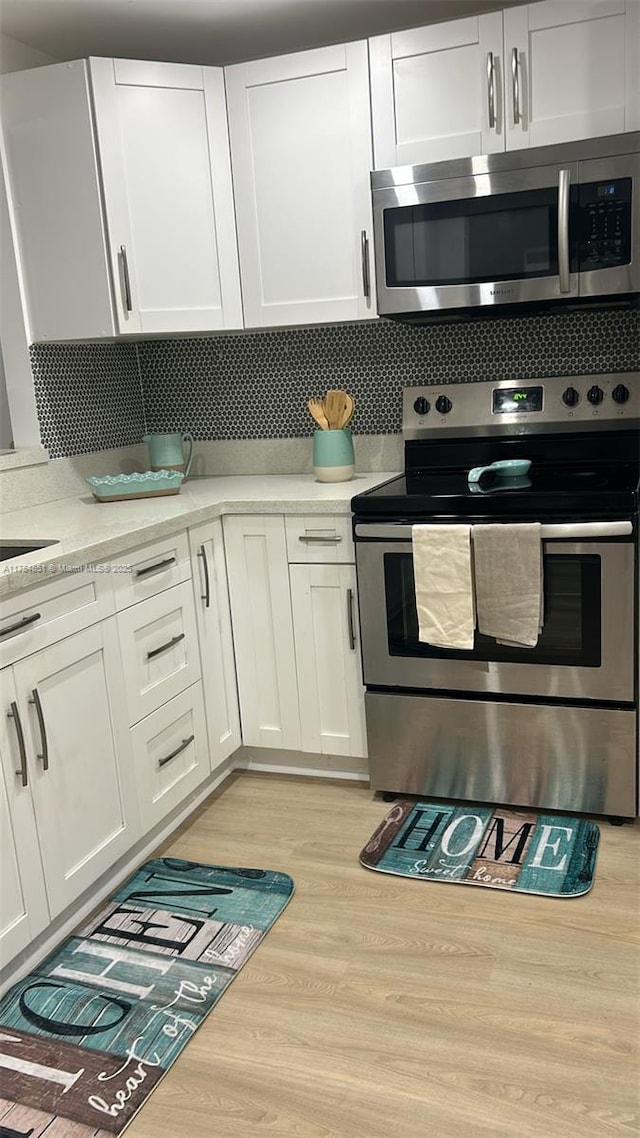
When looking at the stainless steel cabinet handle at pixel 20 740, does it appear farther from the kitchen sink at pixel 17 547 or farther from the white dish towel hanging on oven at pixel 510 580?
the white dish towel hanging on oven at pixel 510 580

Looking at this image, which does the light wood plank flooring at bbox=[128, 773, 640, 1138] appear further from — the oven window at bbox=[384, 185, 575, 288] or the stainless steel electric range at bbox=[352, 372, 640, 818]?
the oven window at bbox=[384, 185, 575, 288]

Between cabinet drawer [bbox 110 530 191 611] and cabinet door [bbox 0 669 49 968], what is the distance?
0.44 m

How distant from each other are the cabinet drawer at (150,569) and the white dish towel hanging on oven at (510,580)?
81 cm

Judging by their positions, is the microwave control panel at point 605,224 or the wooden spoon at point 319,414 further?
the wooden spoon at point 319,414

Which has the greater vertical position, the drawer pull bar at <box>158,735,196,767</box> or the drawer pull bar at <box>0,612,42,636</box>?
the drawer pull bar at <box>0,612,42,636</box>

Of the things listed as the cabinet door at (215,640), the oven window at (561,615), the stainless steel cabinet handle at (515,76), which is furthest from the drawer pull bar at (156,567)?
the stainless steel cabinet handle at (515,76)

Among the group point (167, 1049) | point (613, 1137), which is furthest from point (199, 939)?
point (613, 1137)

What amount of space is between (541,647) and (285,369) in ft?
4.70

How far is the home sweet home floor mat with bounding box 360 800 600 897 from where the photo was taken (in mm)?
2256

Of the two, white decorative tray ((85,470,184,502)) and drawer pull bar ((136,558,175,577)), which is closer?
drawer pull bar ((136,558,175,577))

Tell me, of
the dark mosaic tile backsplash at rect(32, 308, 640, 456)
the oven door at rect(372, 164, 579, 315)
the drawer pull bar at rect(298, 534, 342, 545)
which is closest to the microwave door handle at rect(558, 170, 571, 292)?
the oven door at rect(372, 164, 579, 315)

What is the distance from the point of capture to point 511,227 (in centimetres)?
254

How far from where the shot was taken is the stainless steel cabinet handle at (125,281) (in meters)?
2.71

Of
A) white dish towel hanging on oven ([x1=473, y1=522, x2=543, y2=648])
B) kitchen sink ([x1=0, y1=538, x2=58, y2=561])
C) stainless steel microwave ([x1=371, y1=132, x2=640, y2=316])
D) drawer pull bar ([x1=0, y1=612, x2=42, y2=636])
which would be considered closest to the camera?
drawer pull bar ([x1=0, y1=612, x2=42, y2=636])
